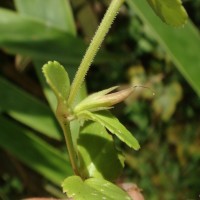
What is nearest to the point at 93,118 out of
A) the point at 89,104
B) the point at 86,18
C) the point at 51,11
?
the point at 89,104

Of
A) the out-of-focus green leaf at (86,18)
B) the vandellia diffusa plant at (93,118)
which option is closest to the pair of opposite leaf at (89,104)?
the vandellia diffusa plant at (93,118)

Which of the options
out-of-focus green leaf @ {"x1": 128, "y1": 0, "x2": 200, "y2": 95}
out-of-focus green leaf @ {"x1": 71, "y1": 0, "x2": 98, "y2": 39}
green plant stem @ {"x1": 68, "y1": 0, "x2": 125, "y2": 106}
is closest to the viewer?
green plant stem @ {"x1": 68, "y1": 0, "x2": 125, "y2": 106}

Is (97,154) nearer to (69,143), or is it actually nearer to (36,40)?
(69,143)

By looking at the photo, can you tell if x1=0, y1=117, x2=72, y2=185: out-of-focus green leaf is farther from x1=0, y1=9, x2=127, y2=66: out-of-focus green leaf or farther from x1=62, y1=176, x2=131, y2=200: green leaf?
x1=62, y1=176, x2=131, y2=200: green leaf

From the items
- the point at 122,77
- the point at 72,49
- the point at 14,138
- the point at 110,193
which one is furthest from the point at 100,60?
the point at 110,193

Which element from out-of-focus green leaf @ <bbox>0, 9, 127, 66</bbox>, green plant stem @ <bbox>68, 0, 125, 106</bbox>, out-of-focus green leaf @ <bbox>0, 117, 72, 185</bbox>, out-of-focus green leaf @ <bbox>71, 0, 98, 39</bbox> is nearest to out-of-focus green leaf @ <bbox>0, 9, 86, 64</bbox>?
out-of-focus green leaf @ <bbox>0, 9, 127, 66</bbox>

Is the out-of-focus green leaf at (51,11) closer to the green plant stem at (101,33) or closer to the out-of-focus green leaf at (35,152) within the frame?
the out-of-focus green leaf at (35,152)

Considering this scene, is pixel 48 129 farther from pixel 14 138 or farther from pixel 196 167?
pixel 196 167
